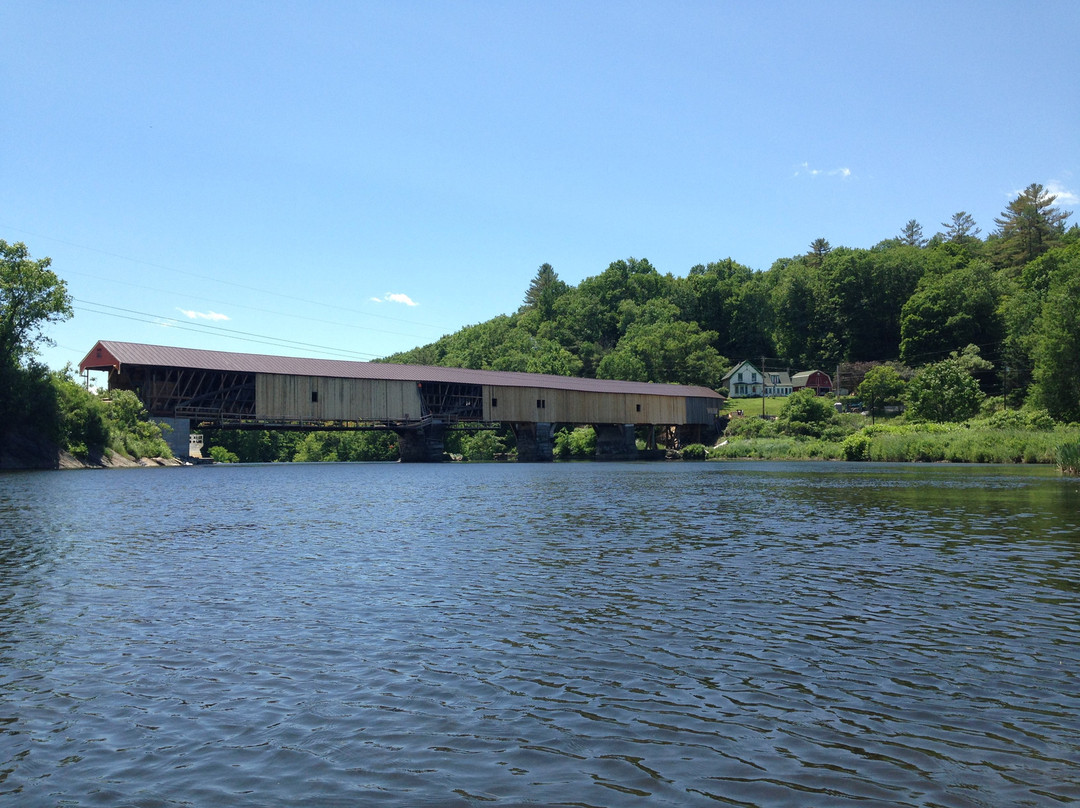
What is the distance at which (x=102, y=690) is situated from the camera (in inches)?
250

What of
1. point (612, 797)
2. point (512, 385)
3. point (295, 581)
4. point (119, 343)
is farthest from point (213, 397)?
point (612, 797)

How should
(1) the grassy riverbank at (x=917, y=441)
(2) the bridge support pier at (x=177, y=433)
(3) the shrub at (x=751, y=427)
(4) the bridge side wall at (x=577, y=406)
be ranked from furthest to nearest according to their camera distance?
(3) the shrub at (x=751, y=427) → (4) the bridge side wall at (x=577, y=406) → (2) the bridge support pier at (x=177, y=433) → (1) the grassy riverbank at (x=917, y=441)

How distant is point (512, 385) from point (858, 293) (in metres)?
58.7

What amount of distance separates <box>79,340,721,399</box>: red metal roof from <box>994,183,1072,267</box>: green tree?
59.5m

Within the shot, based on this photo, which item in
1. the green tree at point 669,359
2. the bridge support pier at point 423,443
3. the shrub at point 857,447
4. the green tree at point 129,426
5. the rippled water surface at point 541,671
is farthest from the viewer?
the green tree at point 669,359

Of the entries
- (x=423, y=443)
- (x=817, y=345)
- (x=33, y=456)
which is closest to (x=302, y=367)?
(x=423, y=443)

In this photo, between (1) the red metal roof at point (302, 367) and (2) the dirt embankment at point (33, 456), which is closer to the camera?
(2) the dirt embankment at point (33, 456)

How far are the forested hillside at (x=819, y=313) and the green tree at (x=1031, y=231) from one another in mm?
164

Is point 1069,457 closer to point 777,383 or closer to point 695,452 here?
point 695,452

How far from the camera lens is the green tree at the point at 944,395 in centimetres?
6569

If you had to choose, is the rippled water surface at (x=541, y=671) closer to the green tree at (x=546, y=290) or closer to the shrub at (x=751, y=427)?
the shrub at (x=751, y=427)

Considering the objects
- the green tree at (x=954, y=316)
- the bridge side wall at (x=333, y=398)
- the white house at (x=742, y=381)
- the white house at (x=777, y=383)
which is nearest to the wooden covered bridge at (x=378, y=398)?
the bridge side wall at (x=333, y=398)

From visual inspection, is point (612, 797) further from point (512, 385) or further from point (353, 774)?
point (512, 385)

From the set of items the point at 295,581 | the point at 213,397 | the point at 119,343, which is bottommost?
the point at 295,581
